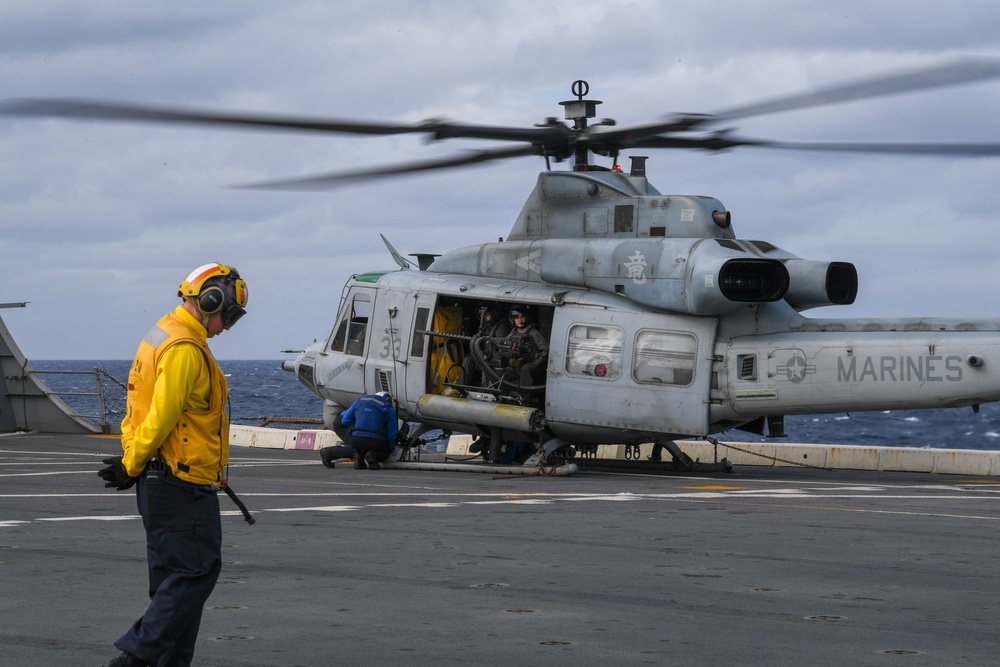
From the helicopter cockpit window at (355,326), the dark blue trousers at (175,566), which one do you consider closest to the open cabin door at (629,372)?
the helicopter cockpit window at (355,326)

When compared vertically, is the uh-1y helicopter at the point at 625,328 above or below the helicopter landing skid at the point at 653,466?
above

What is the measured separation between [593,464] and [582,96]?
6340 mm

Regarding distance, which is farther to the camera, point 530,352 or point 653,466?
point 653,466

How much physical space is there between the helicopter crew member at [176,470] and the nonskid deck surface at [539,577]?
2.10 feet

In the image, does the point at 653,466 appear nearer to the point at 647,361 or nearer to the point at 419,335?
the point at 647,361

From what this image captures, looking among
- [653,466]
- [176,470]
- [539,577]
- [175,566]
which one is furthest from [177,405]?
[653,466]

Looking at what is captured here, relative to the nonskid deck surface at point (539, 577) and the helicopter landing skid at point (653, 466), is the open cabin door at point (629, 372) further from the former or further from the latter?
the nonskid deck surface at point (539, 577)

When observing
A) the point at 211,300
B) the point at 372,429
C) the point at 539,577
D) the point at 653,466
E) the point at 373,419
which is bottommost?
the point at 653,466

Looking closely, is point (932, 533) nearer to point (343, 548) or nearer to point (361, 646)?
point (343, 548)

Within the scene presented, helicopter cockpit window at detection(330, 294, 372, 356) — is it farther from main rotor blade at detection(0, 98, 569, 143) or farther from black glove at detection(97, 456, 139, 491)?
black glove at detection(97, 456, 139, 491)

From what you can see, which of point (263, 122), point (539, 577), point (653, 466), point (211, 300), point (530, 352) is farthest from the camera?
point (653, 466)

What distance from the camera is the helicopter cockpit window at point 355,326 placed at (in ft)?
72.0

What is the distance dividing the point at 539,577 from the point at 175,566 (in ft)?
12.0

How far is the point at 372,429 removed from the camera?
66.0 feet
